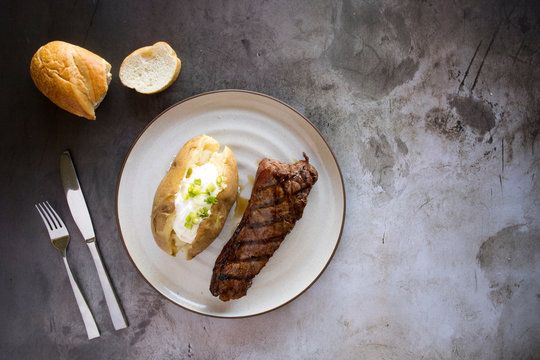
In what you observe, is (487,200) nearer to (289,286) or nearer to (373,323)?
(373,323)

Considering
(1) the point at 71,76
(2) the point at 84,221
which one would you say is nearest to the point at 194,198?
(2) the point at 84,221

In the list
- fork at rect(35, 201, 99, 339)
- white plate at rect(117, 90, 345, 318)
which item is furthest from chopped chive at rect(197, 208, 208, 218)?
fork at rect(35, 201, 99, 339)

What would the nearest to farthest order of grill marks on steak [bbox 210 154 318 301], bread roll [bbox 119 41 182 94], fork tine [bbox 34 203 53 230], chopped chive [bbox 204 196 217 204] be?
1. chopped chive [bbox 204 196 217 204]
2. grill marks on steak [bbox 210 154 318 301]
3. bread roll [bbox 119 41 182 94]
4. fork tine [bbox 34 203 53 230]

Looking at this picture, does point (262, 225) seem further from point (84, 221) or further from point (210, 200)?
point (84, 221)

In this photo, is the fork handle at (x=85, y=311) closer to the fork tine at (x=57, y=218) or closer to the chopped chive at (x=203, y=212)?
the fork tine at (x=57, y=218)

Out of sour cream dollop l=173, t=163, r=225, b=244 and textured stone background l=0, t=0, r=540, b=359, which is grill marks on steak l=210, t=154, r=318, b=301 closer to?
sour cream dollop l=173, t=163, r=225, b=244

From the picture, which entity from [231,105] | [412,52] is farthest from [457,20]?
[231,105]
